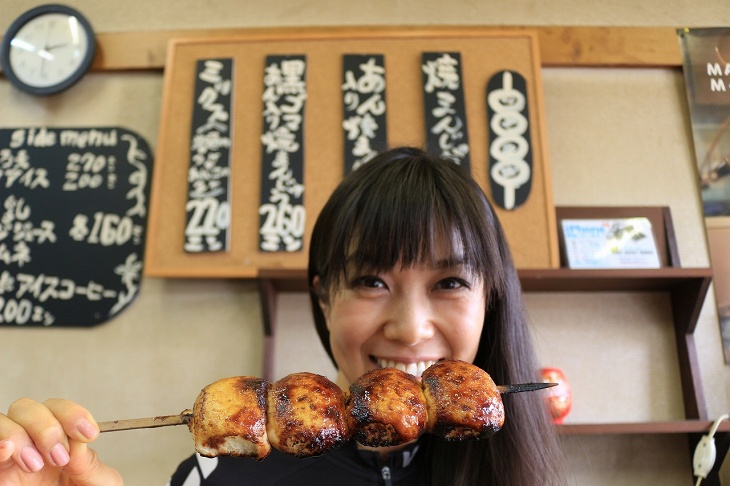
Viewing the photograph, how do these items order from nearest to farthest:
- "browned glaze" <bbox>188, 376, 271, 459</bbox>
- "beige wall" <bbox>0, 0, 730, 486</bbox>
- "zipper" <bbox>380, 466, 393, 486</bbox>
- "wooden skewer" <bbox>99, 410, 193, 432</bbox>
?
"wooden skewer" <bbox>99, 410, 193, 432</bbox>, "browned glaze" <bbox>188, 376, 271, 459</bbox>, "zipper" <bbox>380, 466, 393, 486</bbox>, "beige wall" <bbox>0, 0, 730, 486</bbox>

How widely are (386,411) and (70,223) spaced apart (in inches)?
88.9

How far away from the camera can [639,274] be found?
7.16 feet

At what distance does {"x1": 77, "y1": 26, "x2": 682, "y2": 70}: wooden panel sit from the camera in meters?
2.65

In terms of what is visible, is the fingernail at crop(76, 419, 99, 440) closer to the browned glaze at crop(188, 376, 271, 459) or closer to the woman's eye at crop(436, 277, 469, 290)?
the browned glaze at crop(188, 376, 271, 459)

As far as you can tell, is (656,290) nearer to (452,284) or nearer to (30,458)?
(452,284)

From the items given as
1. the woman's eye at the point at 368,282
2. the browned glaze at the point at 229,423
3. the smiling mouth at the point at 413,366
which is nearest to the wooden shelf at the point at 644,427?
the smiling mouth at the point at 413,366

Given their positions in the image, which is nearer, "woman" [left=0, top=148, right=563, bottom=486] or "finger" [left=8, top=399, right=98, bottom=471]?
"finger" [left=8, top=399, right=98, bottom=471]

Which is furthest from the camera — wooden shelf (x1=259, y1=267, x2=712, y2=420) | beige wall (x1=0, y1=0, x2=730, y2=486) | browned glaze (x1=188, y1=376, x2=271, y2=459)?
beige wall (x1=0, y1=0, x2=730, y2=486)

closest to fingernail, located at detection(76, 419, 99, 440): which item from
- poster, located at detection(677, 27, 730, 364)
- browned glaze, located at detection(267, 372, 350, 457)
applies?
browned glaze, located at detection(267, 372, 350, 457)

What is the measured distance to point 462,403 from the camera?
0.90 metres

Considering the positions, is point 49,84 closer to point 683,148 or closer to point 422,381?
point 422,381

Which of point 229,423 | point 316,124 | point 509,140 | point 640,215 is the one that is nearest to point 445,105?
point 509,140

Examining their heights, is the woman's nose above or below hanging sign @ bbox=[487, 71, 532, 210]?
below

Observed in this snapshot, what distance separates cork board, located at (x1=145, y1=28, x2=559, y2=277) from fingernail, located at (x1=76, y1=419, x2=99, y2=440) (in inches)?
58.4
